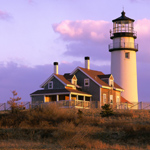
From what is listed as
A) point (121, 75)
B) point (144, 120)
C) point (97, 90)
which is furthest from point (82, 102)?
point (144, 120)

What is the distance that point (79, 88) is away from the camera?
4722 centimetres

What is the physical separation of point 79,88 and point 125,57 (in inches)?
305

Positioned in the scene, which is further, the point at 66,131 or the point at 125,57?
the point at 125,57

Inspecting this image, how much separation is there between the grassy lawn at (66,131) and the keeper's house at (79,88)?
1236 cm

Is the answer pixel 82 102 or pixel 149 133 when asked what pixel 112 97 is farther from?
pixel 149 133

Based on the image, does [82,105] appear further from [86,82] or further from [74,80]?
[86,82]

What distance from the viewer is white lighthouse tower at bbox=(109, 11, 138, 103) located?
49.9 m

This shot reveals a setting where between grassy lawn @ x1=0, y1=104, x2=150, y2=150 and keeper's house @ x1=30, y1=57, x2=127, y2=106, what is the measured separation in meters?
12.4

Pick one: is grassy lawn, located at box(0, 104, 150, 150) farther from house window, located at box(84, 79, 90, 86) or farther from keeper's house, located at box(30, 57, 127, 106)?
house window, located at box(84, 79, 90, 86)

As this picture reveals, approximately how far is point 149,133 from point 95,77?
75.4ft

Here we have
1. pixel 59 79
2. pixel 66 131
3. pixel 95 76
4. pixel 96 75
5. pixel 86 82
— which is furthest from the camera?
pixel 96 75

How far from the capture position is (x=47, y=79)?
46156mm

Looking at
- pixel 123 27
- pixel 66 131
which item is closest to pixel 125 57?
pixel 123 27

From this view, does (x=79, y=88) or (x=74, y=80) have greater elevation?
(x=74, y=80)
